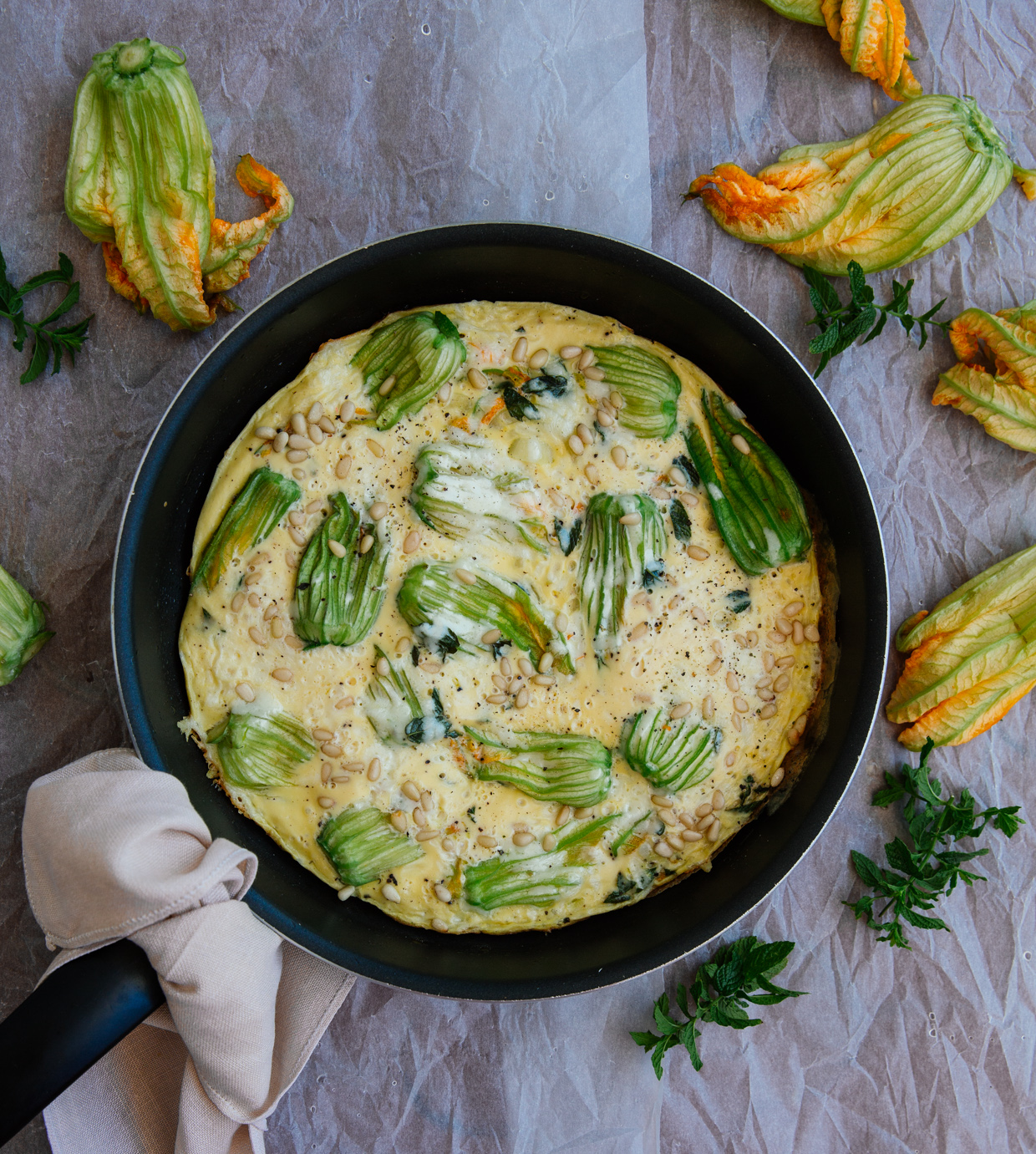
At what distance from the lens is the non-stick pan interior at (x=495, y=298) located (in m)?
1.73

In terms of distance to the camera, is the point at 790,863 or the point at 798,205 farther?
the point at 798,205

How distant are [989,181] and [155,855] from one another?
226cm

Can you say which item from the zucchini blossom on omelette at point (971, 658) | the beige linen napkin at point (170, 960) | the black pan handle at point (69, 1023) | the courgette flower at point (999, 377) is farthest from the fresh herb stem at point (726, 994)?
the courgette flower at point (999, 377)

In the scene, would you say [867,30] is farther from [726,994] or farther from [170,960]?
[170,960]

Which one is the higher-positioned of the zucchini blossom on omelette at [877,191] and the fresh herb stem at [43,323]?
the zucchini blossom on omelette at [877,191]

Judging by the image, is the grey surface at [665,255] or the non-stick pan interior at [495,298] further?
the grey surface at [665,255]

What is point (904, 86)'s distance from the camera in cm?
204

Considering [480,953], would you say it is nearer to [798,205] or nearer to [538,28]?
[798,205]

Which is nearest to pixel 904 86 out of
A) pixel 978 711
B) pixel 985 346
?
pixel 985 346

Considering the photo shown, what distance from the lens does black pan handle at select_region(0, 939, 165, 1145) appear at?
137 centimetres

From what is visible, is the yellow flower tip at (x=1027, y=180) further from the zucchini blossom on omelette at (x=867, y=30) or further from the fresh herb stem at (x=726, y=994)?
the fresh herb stem at (x=726, y=994)

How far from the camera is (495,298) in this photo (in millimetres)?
1956

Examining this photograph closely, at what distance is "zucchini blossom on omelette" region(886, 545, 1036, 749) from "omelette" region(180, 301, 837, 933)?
407 mm

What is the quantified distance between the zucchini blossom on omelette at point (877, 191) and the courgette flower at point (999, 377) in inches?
8.8
